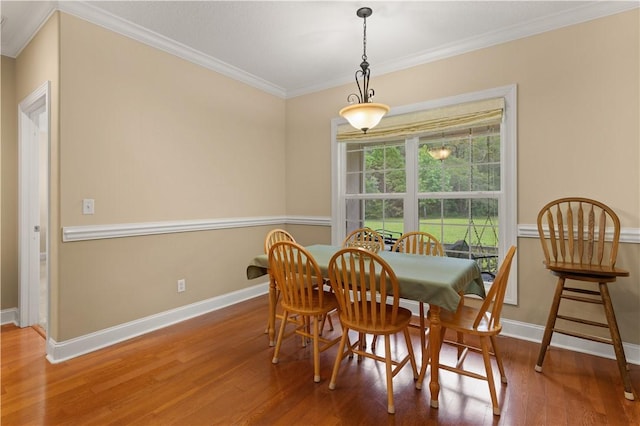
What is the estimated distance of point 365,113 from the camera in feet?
7.39

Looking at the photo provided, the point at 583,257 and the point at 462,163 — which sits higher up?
the point at 462,163

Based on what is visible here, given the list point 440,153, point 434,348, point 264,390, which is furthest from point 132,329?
point 440,153

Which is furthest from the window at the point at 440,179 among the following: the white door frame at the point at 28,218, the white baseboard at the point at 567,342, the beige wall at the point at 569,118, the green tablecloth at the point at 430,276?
the white door frame at the point at 28,218

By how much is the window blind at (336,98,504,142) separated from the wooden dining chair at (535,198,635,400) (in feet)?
3.16

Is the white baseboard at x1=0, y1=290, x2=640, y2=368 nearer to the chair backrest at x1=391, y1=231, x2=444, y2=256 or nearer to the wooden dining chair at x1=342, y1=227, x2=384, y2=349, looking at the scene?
the chair backrest at x1=391, y1=231, x2=444, y2=256

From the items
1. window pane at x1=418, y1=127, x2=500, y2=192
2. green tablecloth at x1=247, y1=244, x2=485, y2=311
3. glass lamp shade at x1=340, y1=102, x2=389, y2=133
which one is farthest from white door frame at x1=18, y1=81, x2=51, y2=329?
window pane at x1=418, y1=127, x2=500, y2=192

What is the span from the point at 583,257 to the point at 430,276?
59.8 inches

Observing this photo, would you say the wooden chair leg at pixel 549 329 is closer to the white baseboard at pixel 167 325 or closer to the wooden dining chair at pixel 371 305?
the white baseboard at pixel 167 325

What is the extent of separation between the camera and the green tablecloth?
1748mm

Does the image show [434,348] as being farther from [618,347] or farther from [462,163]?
[462,163]

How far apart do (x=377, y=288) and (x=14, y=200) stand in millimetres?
3466

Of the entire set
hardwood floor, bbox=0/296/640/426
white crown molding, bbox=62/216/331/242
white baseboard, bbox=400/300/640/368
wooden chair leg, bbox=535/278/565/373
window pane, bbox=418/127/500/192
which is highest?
window pane, bbox=418/127/500/192

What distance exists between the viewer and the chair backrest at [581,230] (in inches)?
89.1

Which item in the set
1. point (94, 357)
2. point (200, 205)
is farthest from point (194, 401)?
point (200, 205)
